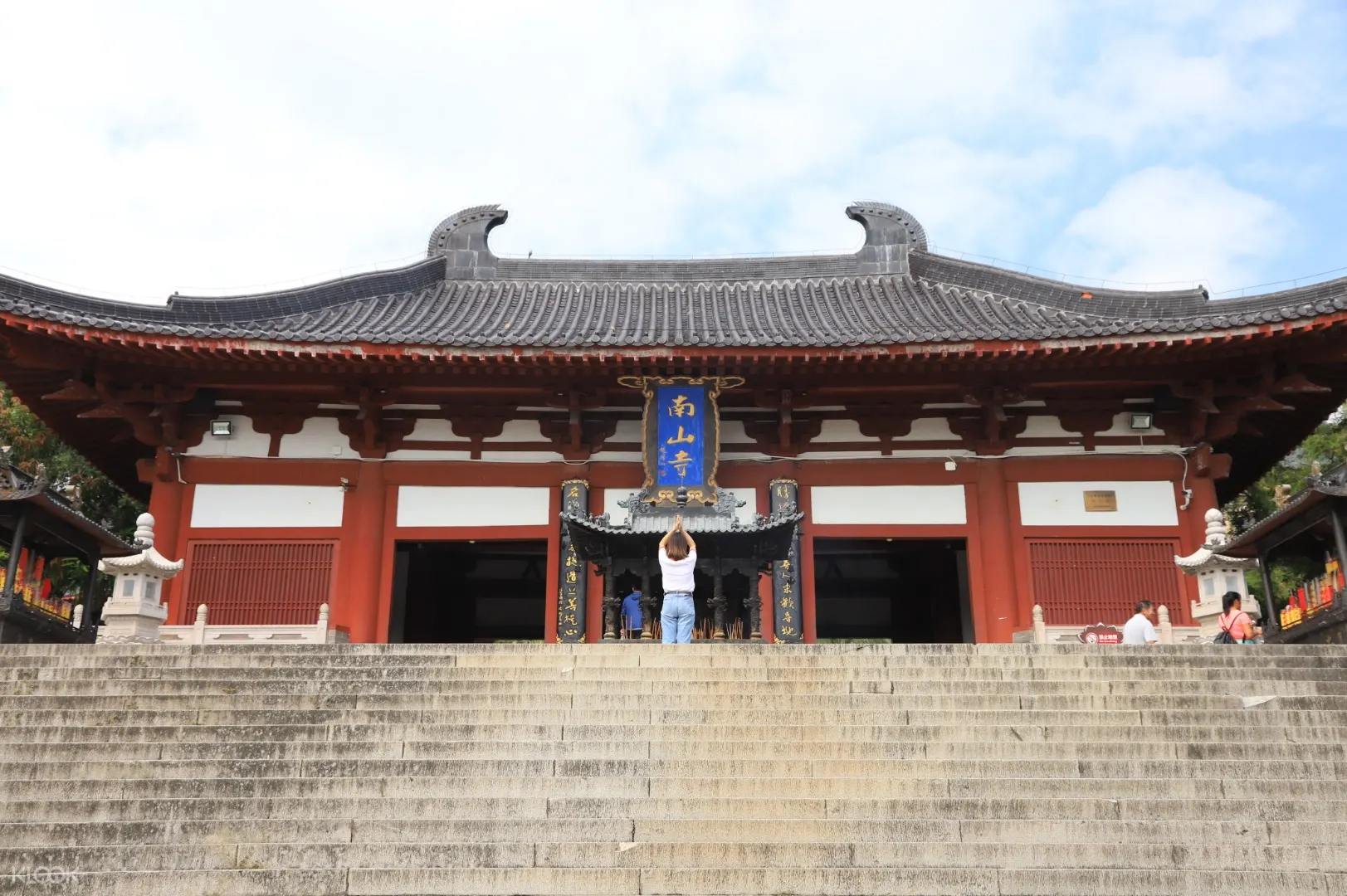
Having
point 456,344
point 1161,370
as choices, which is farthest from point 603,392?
point 1161,370

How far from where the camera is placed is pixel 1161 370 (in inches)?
603

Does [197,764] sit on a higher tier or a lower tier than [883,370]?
lower

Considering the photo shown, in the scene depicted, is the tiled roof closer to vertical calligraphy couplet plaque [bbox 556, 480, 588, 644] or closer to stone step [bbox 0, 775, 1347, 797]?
vertical calligraphy couplet plaque [bbox 556, 480, 588, 644]

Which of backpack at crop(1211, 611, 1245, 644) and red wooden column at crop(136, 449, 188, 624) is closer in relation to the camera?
backpack at crop(1211, 611, 1245, 644)

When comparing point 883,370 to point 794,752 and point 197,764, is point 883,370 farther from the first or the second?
point 197,764

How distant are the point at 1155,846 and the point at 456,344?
32.5ft

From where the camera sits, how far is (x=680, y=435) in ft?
51.2

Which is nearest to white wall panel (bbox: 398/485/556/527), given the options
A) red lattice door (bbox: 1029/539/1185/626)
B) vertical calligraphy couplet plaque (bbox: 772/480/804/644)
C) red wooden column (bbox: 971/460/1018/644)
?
vertical calligraphy couplet plaque (bbox: 772/480/804/644)

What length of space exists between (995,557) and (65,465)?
17457 mm

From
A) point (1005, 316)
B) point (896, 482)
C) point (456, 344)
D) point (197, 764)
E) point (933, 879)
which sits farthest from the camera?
point (1005, 316)

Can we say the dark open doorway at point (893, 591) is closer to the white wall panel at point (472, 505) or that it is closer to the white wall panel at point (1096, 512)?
the white wall panel at point (1096, 512)

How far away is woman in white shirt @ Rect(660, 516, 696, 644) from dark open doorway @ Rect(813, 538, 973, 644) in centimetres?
538

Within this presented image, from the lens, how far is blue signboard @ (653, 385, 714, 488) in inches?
613

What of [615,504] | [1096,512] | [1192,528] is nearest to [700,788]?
[615,504]
